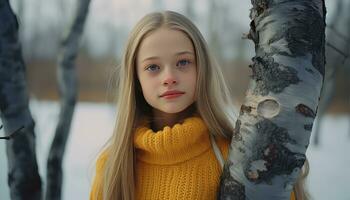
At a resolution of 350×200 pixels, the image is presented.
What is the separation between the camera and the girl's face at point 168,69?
690 millimetres

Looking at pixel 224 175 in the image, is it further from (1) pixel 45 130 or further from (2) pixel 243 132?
(1) pixel 45 130

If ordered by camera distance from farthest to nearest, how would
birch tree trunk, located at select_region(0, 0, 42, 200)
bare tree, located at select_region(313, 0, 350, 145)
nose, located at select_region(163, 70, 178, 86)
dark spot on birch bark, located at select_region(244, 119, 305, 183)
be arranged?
1. bare tree, located at select_region(313, 0, 350, 145)
2. birch tree trunk, located at select_region(0, 0, 42, 200)
3. nose, located at select_region(163, 70, 178, 86)
4. dark spot on birch bark, located at select_region(244, 119, 305, 183)

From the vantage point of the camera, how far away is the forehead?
0.70 m

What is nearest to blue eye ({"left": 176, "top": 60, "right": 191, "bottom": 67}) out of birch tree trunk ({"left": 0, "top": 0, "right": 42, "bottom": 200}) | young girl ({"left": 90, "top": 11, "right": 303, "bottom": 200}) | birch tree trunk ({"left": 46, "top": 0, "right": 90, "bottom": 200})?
young girl ({"left": 90, "top": 11, "right": 303, "bottom": 200})

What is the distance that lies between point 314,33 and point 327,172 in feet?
5.50

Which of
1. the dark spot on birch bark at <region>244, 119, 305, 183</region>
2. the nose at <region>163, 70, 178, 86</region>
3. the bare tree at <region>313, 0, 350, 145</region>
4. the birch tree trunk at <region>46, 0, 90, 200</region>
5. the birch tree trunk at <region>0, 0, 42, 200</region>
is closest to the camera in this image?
the dark spot on birch bark at <region>244, 119, 305, 183</region>

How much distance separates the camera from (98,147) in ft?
6.10

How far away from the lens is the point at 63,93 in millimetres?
1572

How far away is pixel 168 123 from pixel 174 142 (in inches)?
4.0

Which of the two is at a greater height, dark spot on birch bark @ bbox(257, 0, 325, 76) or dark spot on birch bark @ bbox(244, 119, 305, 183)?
dark spot on birch bark @ bbox(257, 0, 325, 76)

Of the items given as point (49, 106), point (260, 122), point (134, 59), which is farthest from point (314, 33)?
point (49, 106)

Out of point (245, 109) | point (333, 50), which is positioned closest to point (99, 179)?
point (245, 109)

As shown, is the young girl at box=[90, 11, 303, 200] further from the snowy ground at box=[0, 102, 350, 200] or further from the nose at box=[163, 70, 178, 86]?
the snowy ground at box=[0, 102, 350, 200]

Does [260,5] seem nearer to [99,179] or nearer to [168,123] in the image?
[168,123]
